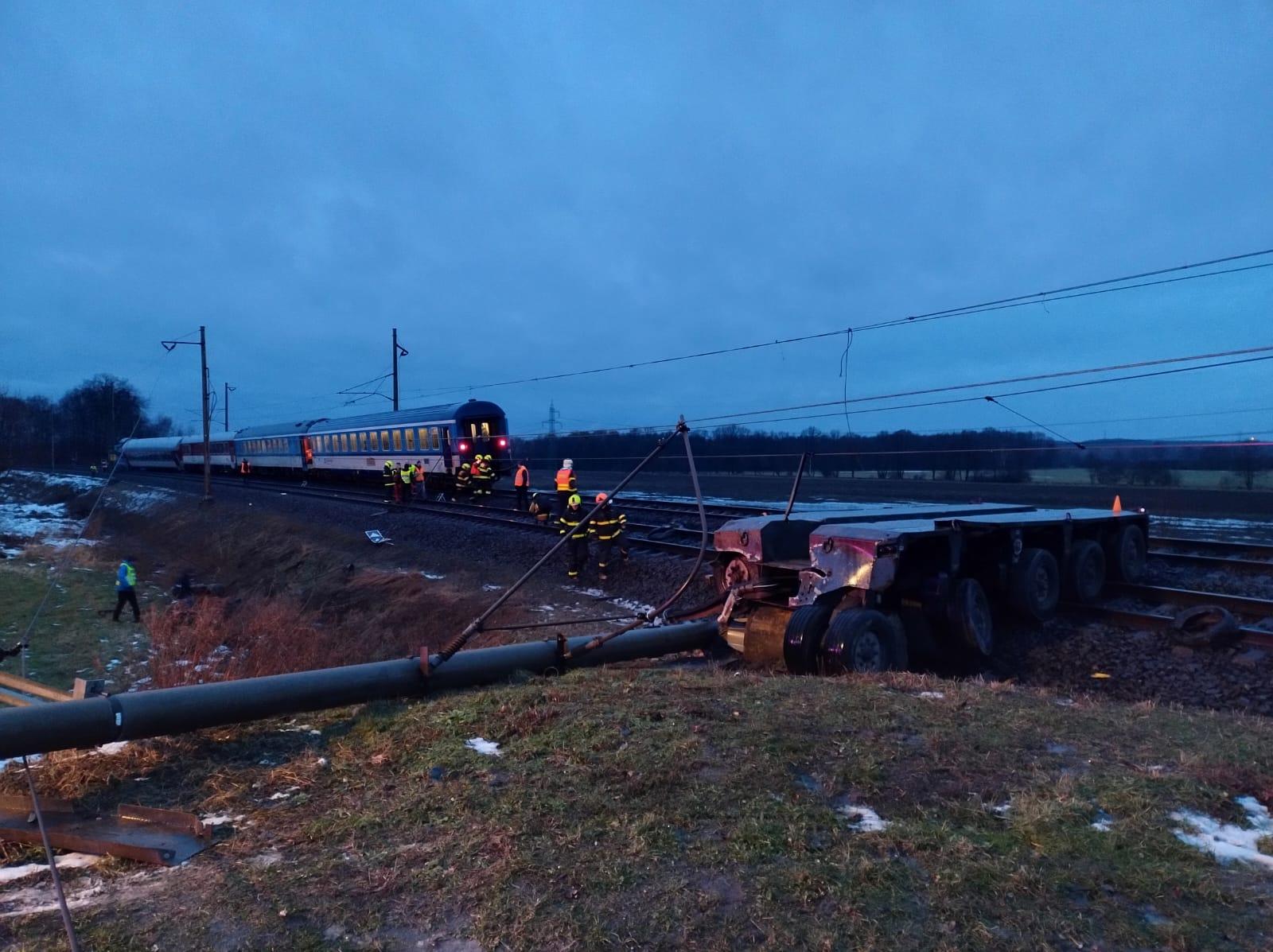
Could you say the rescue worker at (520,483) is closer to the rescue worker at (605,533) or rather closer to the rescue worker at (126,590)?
the rescue worker at (605,533)

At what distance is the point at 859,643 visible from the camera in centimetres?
817

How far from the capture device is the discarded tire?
945 centimetres

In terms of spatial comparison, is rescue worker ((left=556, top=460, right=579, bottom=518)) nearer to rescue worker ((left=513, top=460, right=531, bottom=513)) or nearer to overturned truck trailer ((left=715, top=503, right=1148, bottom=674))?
rescue worker ((left=513, top=460, right=531, bottom=513))

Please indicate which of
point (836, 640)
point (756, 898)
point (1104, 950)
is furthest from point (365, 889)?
point (836, 640)

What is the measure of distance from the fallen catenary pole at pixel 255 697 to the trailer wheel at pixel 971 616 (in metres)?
3.75

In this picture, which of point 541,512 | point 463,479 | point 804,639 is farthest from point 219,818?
point 463,479

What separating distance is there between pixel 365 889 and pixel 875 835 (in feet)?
6.83

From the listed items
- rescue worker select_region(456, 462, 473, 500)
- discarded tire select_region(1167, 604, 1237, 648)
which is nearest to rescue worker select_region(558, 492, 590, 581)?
discarded tire select_region(1167, 604, 1237, 648)

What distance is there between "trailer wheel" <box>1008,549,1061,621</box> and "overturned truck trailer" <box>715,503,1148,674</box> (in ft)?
0.05

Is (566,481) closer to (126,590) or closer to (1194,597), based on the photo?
(126,590)

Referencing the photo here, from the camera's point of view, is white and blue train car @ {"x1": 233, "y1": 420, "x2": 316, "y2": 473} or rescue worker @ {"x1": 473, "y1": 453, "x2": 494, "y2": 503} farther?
white and blue train car @ {"x1": 233, "y1": 420, "x2": 316, "y2": 473}

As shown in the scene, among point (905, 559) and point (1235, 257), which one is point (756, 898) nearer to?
point (905, 559)

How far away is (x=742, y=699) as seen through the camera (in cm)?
613

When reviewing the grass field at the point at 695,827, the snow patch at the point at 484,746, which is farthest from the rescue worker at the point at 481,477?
the snow patch at the point at 484,746
